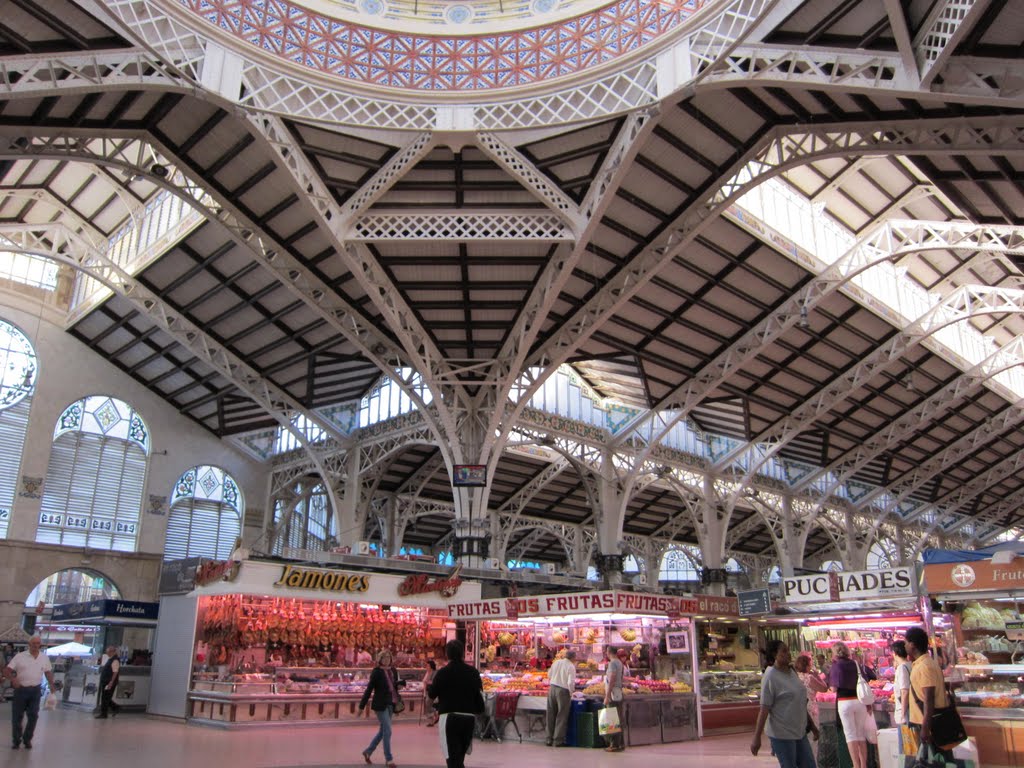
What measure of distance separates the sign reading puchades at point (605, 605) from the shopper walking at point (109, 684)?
28.3ft

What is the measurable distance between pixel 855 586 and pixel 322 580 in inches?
445

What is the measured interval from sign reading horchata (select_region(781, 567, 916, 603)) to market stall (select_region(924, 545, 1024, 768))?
Answer: 1538 millimetres

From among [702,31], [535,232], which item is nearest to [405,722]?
[535,232]

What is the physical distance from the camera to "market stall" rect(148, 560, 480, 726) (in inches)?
675

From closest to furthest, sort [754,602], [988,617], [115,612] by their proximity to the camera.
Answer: [988,617], [754,602], [115,612]

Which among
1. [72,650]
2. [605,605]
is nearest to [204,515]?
[72,650]

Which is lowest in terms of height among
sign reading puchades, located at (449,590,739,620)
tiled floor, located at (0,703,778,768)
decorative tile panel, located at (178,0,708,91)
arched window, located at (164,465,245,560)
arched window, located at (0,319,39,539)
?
tiled floor, located at (0,703,778,768)

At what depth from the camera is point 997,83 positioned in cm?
1167

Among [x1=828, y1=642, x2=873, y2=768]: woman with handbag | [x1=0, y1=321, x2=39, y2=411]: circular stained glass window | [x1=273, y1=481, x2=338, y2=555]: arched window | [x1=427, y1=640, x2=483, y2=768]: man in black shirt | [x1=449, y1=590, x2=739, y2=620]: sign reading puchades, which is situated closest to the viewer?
[x1=427, y1=640, x2=483, y2=768]: man in black shirt

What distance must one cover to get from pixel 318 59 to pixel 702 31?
798 cm

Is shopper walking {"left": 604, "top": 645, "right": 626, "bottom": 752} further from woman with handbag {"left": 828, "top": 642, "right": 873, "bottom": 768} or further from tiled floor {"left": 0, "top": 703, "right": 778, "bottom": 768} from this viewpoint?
woman with handbag {"left": 828, "top": 642, "right": 873, "bottom": 768}

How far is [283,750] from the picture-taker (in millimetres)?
12586

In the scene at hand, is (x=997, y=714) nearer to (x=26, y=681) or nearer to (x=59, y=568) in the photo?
(x=26, y=681)

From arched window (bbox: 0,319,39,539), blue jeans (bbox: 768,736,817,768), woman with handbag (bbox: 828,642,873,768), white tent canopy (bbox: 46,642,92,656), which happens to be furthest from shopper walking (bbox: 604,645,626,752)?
arched window (bbox: 0,319,39,539)
